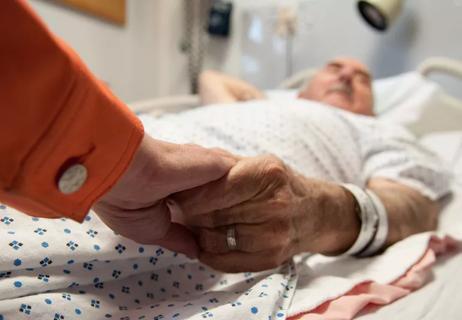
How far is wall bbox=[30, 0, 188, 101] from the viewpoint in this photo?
2037 mm

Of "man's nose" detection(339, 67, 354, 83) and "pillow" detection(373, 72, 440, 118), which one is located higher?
"man's nose" detection(339, 67, 354, 83)

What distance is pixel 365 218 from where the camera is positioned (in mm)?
794

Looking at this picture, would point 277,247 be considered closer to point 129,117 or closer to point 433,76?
point 129,117

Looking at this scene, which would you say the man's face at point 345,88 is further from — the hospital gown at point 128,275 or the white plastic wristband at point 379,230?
the white plastic wristband at point 379,230

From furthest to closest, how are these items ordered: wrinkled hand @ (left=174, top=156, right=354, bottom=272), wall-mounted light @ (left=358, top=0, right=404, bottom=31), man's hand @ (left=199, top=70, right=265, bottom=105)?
wall-mounted light @ (left=358, top=0, right=404, bottom=31)
man's hand @ (left=199, top=70, right=265, bottom=105)
wrinkled hand @ (left=174, top=156, right=354, bottom=272)

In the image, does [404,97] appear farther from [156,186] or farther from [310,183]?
[156,186]

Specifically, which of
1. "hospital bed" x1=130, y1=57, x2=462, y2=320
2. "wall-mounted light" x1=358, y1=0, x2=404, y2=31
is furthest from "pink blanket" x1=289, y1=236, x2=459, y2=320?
"wall-mounted light" x1=358, y1=0, x2=404, y2=31

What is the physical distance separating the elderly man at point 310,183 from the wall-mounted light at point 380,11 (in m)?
0.30

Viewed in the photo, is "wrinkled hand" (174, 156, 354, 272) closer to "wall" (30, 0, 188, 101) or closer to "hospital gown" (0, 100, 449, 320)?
"hospital gown" (0, 100, 449, 320)

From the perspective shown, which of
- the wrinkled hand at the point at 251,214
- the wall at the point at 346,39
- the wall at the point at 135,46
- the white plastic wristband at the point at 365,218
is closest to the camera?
the wrinkled hand at the point at 251,214

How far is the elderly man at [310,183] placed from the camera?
62 cm

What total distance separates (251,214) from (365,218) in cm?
27

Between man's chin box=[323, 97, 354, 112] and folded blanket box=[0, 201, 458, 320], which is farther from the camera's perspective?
man's chin box=[323, 97, 354, 112]

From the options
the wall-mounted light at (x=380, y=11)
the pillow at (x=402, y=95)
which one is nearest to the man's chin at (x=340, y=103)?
the pillow at (x=402, y=95)
